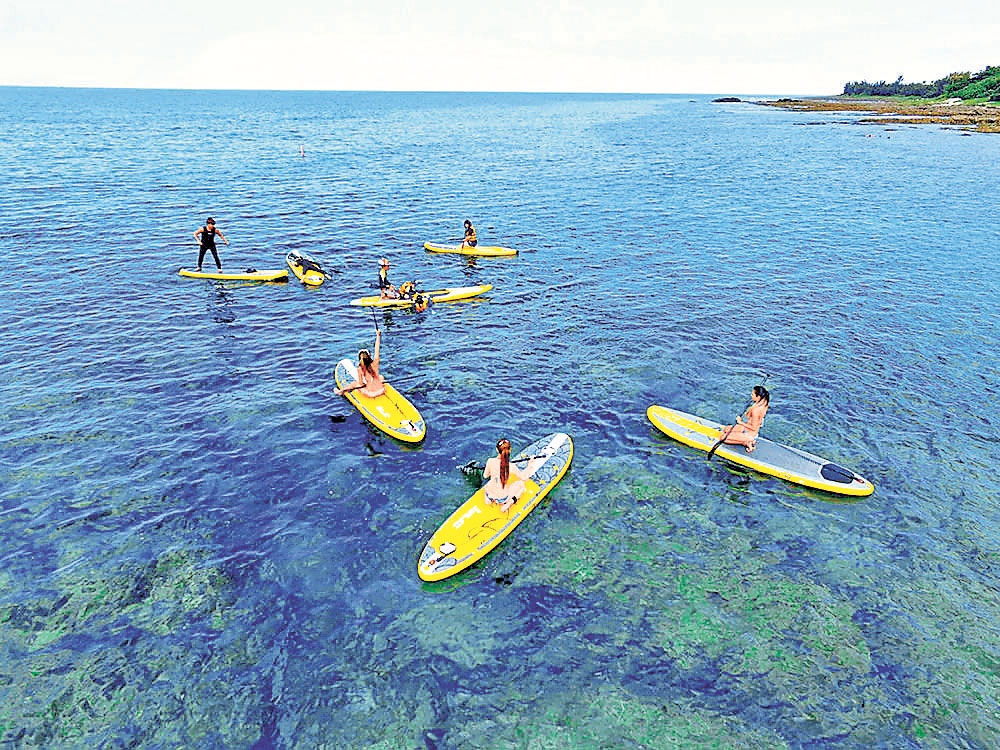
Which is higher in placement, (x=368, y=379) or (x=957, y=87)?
(x=957, y=87)

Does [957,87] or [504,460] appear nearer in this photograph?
[504,460]

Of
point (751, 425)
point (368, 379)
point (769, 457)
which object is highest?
point (368, 379)

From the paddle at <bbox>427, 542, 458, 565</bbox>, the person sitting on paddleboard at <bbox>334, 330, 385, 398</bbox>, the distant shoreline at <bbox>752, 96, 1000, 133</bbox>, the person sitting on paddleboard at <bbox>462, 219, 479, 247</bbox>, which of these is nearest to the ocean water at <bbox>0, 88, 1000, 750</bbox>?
the paddle at <bbox>427, 542, 458, 565</bbox>

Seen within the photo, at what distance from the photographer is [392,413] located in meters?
17.8

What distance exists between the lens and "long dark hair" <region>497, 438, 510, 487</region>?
13.5 metres

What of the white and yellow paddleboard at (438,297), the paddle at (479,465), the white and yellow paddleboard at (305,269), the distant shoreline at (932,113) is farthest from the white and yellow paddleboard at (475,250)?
the distant shoreline at (932,113)

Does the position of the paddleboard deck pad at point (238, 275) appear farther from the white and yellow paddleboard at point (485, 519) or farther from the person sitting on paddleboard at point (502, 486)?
the person sitting on paddleboard at point (502, 486)

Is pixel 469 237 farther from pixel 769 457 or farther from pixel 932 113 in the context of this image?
pixel 932 113

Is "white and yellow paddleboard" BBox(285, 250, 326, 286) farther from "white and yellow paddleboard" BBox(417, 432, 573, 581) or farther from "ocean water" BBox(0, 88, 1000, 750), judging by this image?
"white and yellow paddleboard" BBox(417, 432, 573, 581)

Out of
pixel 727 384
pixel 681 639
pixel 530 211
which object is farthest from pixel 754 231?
pixel 681 639

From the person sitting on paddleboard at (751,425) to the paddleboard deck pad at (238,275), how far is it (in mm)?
24596

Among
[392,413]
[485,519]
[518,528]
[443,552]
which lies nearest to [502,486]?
[485,519]

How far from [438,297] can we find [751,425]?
1682 centimetres

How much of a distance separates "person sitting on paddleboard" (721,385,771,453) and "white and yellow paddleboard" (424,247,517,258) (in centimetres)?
2217
